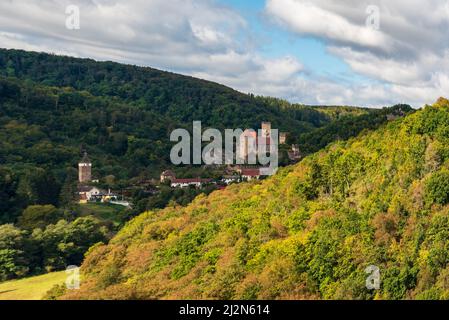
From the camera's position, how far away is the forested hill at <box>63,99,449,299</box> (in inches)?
689

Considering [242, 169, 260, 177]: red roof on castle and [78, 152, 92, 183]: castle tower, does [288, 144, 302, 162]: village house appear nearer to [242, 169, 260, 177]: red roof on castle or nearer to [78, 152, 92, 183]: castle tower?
[242, 169, 260, 177]: red roof on castle

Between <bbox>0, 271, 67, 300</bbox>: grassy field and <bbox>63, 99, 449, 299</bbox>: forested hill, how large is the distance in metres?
2.95

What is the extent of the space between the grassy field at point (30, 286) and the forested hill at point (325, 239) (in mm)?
2947

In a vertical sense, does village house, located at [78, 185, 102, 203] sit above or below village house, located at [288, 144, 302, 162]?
below

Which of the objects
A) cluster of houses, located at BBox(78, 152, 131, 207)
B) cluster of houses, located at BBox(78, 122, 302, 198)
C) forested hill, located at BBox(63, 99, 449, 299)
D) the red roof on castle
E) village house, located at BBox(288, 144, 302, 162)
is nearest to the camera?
forested hill, located at BBox(63, 99, 449, 299)

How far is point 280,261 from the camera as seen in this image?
65.1 feet

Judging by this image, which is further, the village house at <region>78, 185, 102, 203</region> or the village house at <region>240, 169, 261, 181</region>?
the village house at <region>240, 169, 261, 181</region>

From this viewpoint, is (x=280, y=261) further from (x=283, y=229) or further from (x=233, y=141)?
(x=233, y=141)

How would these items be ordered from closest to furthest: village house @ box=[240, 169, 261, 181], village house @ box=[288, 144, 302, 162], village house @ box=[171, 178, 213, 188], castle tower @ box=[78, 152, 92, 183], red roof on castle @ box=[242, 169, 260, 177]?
village house @ box=[171, 178, 213, 188]
village house @ box=[288, 144, 302, 162]
village house @ box=[240, 169, 261, 181]
red roof on castle @ box=[242, 169, 260, 177]
castle tower @ box=[78, 152, 92, 183]

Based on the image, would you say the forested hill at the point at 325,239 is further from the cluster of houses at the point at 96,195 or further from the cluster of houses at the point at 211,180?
the cluster of houses at the point at 211,180

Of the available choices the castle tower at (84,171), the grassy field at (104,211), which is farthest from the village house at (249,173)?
the castle tower at (84,171)

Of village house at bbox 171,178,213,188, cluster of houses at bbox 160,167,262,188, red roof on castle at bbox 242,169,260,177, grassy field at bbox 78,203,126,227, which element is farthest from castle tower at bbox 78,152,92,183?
red roof on castle at bbox 242,169,260,177

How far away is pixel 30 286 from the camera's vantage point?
3525cm
